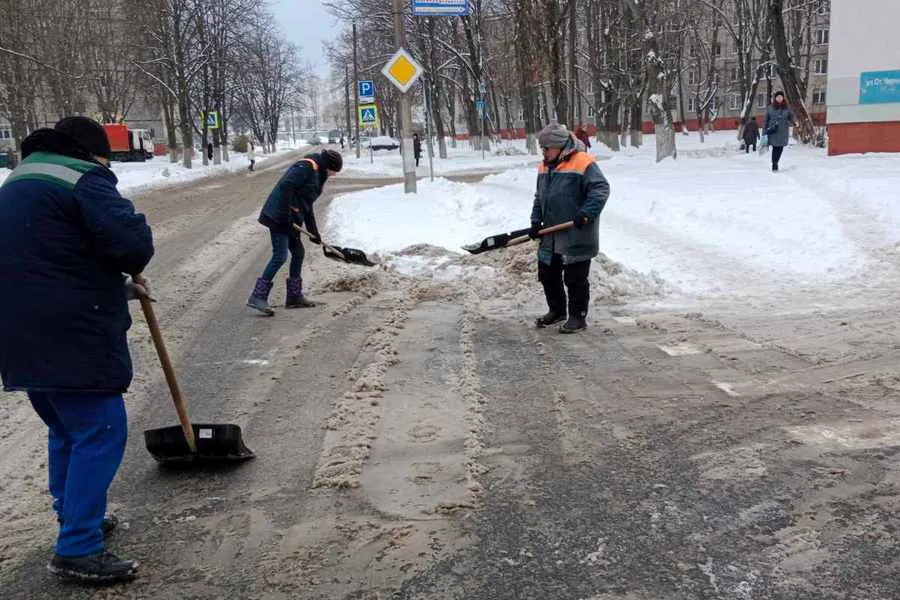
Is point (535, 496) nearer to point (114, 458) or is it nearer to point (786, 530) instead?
point (786, 530)

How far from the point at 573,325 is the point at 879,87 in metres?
15.2

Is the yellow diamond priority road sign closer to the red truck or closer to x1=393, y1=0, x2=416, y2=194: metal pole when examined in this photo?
x1=393, y1=0, x2=416, y2=194: metal pole

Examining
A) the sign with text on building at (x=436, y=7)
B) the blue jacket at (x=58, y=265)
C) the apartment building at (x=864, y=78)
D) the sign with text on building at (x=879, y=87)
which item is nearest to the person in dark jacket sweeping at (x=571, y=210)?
the blue jacket at (x=58, y=265)

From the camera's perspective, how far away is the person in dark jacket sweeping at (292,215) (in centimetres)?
744

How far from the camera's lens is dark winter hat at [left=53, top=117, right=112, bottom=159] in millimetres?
2820

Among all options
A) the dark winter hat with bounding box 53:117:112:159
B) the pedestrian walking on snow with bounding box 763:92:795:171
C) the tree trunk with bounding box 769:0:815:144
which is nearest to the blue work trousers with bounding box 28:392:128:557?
the dark winter hat with bounding box 53:117:112:159

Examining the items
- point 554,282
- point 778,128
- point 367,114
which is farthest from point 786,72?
point 554,282

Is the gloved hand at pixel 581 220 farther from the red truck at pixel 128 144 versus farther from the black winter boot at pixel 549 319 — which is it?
the red truck at pixel 128 144

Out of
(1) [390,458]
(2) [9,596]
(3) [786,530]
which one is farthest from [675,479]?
(2) [9,596]

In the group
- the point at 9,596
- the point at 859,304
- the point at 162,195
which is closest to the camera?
the point at 9,596

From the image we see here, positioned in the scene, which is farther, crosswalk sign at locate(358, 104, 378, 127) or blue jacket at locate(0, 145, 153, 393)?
crosswalk sign at locate(358, 104, 378, 127)

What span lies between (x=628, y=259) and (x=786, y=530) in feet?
20.2

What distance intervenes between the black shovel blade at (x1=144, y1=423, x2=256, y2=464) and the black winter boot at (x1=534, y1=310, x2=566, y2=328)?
3424mm

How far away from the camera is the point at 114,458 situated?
2.95m
